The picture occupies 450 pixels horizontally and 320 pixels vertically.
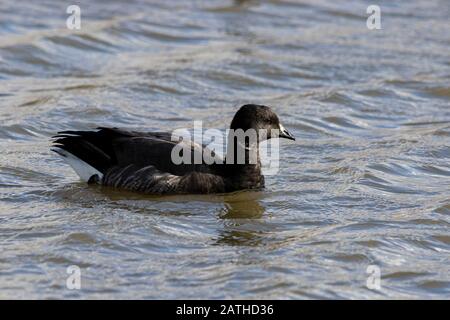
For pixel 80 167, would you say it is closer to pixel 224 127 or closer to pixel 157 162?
pixel 157 162

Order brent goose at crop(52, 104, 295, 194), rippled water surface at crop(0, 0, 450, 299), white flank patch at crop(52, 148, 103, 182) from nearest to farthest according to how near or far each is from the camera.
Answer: rippled water surface at crop(0, 0, 450, 299)
brent goose at crop(52, 104, 295, 194)
white flank patch at crop(52, 148, 103, 182)

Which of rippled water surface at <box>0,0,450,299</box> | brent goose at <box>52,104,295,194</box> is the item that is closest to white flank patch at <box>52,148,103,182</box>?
brent goose at <box>52,104,295,194</box>

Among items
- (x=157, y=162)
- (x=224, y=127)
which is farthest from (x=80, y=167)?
(x=224, y=127)

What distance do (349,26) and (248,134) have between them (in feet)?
31.4

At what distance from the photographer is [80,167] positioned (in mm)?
11320

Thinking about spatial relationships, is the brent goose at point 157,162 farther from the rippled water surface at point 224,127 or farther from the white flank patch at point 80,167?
the rippled water surface at point 224,127

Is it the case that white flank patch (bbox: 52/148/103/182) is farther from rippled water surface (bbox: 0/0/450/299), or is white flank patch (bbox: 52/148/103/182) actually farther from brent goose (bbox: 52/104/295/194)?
rippled water surface (bbox: 0/0/450/299)

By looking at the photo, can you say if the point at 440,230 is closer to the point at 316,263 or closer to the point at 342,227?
the point at 342,227

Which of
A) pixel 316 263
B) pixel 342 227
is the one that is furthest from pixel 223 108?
pixel 316 263

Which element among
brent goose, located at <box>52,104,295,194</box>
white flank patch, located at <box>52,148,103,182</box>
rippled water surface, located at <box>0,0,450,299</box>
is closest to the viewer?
rippled water surface, located at <box>0,0,450,299</box>

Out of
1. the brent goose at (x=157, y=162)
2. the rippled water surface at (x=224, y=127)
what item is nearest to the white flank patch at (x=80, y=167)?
the brent goose at (x=157, y=162)

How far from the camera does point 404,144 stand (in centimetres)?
1336

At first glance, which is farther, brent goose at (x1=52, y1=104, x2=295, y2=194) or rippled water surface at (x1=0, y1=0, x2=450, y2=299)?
brent goose at (x1=52, y1=104, x2=295, y2=194)

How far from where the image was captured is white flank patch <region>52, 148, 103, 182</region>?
37.0ft
